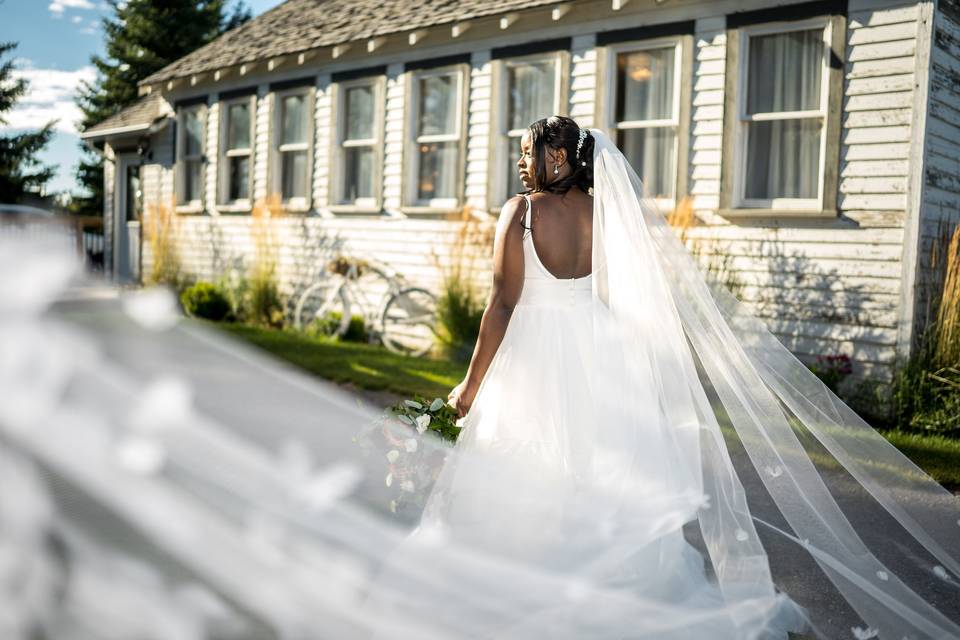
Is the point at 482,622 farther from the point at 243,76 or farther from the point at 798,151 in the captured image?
the point at 243,76

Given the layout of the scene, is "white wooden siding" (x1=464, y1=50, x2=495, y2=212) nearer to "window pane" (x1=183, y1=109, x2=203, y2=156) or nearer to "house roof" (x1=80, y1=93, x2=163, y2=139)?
"window pane" (x1=183, y1=109, x2=203, y2=156)

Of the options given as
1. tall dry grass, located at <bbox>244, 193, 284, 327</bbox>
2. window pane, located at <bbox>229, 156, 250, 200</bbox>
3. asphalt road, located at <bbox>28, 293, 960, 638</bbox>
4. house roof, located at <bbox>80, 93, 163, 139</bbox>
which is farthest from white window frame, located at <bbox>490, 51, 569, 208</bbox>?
house roof, located at <bbox>80, 93, 163, 139</bbox>

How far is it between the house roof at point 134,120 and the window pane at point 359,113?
5.64 meters

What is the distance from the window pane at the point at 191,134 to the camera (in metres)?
16.4

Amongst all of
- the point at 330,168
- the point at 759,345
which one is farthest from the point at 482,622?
the point at 330,168

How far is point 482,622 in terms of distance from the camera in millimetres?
3090

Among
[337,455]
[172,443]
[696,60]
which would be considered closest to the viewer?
[172,443]

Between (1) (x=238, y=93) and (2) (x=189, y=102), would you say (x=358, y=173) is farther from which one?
(2) (x=189, y=102)

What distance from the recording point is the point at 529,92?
431 inches

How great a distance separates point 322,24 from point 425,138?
10.7 feet

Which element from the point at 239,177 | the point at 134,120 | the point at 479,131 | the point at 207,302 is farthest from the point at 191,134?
the point at 479,131

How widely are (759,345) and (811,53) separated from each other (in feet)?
19.1

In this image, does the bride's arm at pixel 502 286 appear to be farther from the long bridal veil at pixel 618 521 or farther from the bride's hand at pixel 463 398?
the long bridal veil at pixel 618 521

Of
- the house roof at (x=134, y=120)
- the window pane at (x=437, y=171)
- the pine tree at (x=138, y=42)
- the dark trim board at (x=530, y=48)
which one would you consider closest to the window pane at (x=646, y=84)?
the dark trim board at (x=530, y=48)
